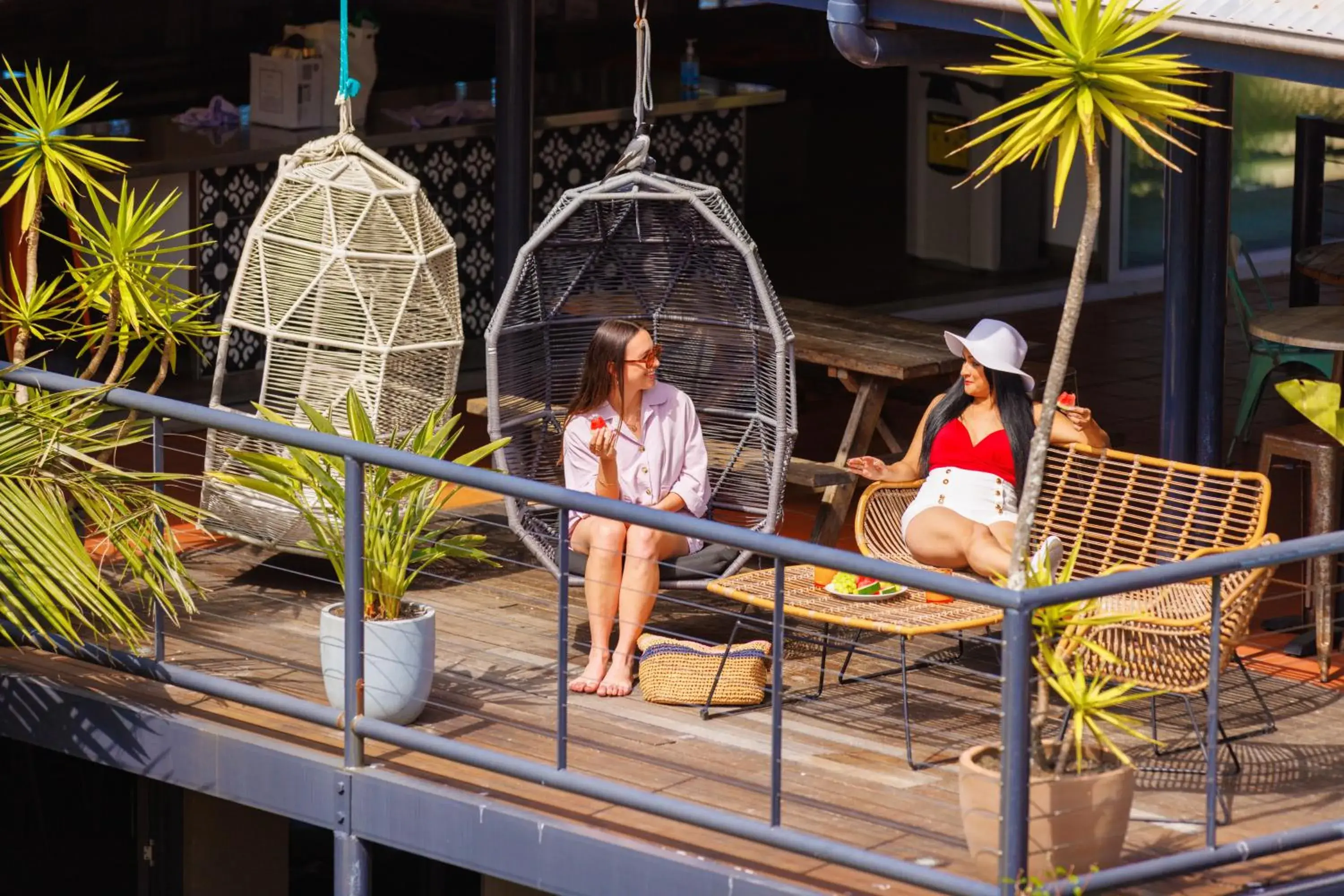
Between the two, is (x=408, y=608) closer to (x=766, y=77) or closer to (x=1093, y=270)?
(x=1093, y=270)

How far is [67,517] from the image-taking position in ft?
20.5

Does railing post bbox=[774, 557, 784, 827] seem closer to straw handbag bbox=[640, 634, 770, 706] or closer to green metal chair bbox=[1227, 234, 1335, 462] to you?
straw handbag bbox=[640, 634, 770, 706]

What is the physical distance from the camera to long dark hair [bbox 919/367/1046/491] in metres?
6.81

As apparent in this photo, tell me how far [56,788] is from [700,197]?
331 cm

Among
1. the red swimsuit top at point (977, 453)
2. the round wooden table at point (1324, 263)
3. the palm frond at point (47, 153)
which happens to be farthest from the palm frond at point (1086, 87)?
the round wooden table at point (1324, 263)

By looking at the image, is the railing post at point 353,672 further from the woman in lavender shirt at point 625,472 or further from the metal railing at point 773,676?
the woman in lavender shirt at point 625,472

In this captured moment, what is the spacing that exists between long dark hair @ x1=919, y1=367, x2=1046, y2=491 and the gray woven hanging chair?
63 cm

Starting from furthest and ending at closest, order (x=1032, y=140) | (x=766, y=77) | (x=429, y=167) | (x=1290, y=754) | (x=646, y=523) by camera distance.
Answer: (x=766, y=77)
(x=429, y=167)
(x=1290, y=754)
(x=646, y=523)
(x=1032, y=140)

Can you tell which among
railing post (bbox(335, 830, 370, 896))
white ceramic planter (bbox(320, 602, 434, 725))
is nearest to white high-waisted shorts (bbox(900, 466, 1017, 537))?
white ceramic planter (bbox(320, 602, 434, 725))

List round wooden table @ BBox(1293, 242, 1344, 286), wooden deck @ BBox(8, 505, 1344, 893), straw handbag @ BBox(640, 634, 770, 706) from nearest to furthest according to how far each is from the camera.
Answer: wooden deck @ BBox(8, 505, 1344, 893) < straw handbag @ BBox(640, 634, 770, 706) < round wooden table @ BBox(1293, 242, 1344, 286)

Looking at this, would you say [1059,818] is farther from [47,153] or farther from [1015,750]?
[47,153]

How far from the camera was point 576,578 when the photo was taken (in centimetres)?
670

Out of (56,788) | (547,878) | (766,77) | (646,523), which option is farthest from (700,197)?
(766,77)

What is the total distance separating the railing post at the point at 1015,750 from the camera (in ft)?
16.0
